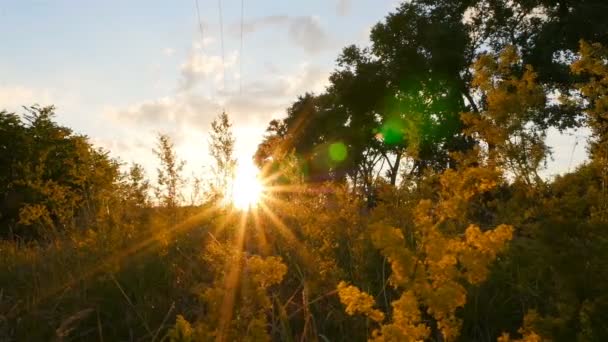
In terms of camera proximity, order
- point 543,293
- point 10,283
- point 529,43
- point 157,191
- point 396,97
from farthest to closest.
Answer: point 396,97, point 529,43, point 157,191, point 10,283, point 543,293

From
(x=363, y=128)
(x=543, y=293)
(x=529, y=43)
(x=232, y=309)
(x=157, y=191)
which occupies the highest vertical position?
(x=529, y=43)

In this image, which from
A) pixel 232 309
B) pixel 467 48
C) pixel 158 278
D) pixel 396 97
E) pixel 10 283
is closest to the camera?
pixel 232 309

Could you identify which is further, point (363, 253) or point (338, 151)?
point (338, 151)

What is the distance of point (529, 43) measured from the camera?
20.8 meters

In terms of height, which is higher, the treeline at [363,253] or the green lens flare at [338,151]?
the green lens flare at [338,151]

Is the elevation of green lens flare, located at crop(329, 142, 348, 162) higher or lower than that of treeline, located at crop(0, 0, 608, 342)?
higher

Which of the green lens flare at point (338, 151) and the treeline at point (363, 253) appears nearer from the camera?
the treeline at point (363, 253)

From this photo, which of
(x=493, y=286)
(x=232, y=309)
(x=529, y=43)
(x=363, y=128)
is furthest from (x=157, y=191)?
(x=363, y=128)

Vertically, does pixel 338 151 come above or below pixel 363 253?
above

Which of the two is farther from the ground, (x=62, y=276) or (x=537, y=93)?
(x=537, y=93)

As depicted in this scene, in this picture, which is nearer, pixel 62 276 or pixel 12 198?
pixel 62 276

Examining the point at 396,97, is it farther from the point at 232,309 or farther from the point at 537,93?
the point at 232,309

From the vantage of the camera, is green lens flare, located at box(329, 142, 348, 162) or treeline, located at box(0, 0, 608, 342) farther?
green lens flare, located at box(329, 142, 348, 162)

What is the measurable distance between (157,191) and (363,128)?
2202cm
